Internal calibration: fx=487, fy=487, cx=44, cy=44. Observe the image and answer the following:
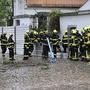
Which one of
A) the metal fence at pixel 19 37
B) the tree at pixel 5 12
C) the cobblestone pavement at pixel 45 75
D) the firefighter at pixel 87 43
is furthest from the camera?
the tree at pixel 5 12

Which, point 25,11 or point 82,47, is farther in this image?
point 25,11

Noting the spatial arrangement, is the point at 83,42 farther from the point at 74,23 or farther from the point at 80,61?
the point at 74,23

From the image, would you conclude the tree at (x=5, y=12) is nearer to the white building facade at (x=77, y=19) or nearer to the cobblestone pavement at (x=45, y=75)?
the white building facade at (x=77, y=19)

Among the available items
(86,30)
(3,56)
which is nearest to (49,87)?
(86,30)

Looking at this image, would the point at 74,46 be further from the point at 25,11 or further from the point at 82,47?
the point at 25,11

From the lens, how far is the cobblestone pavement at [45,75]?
52.6ft

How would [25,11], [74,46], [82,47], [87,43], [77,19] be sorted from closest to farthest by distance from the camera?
[87,43], [82,47], [74,46], [77,19], [25,11]

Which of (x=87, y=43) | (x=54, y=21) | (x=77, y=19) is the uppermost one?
(x=77, y=19)

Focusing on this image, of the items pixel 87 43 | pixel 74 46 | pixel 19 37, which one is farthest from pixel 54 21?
pixel 87 43

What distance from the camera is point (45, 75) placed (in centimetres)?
1933

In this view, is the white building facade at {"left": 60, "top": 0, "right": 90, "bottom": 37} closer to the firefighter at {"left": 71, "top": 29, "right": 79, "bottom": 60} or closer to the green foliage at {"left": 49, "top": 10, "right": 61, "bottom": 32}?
the green foliage at {"left": 49, "top": 10, "right": 61, "bottom": 32}

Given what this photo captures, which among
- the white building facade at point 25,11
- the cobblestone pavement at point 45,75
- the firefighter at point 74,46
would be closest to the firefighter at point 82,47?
the firefighter at point 74,46

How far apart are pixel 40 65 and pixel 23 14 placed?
16033mm

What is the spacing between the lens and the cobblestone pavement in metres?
16.0
